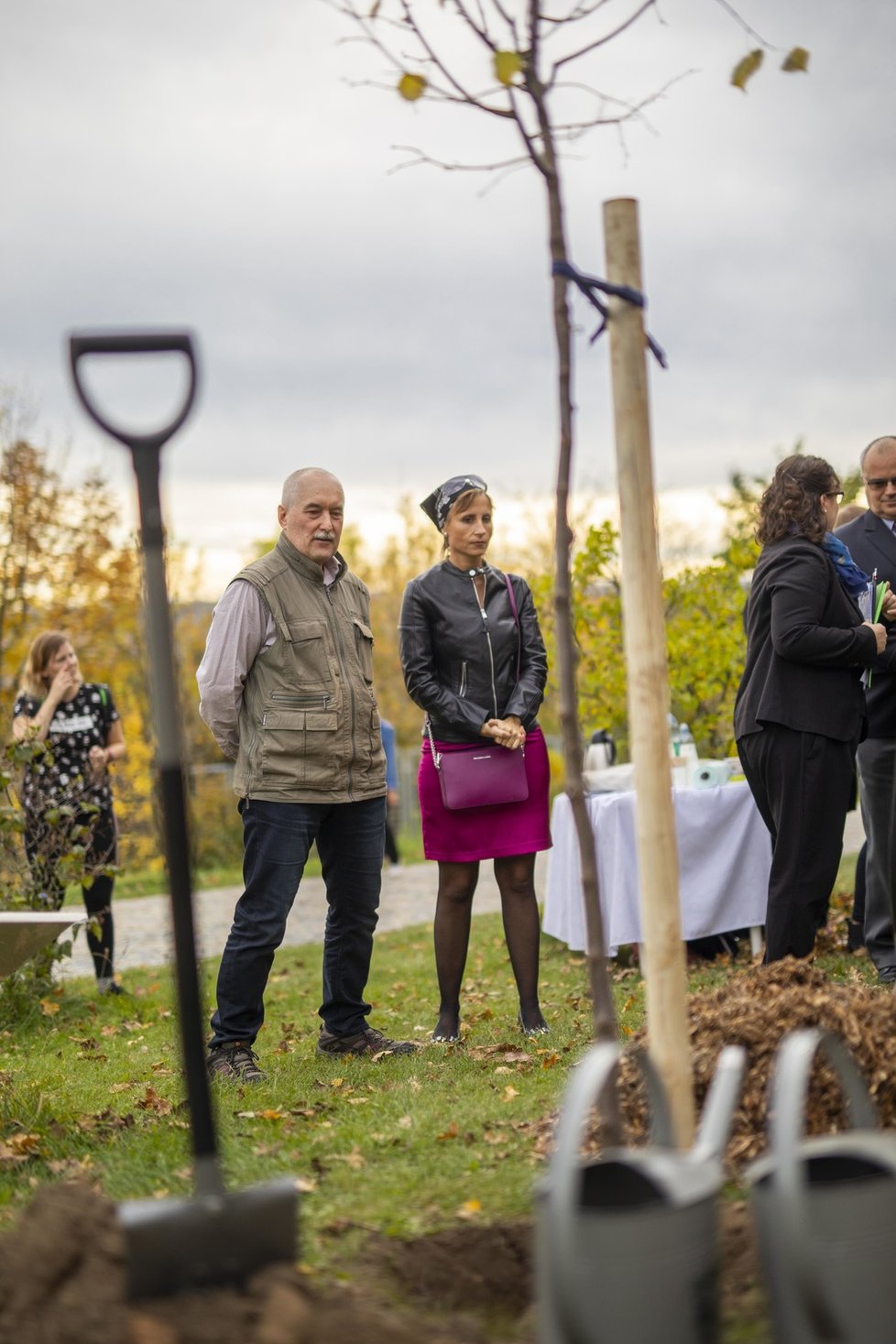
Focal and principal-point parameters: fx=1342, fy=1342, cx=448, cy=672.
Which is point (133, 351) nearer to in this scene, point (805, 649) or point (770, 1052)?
point (770, 1052)

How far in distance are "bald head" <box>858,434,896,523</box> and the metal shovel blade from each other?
4311mm

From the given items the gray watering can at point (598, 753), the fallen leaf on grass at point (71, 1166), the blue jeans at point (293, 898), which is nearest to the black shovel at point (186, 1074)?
the fallen leaf on grass at point (71, 1166)

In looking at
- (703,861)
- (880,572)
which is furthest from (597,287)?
(703,861)

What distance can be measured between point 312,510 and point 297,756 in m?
0.97

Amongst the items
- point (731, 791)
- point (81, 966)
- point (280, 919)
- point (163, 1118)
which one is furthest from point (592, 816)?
point (81, 966)

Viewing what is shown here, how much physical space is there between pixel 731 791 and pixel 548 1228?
5.51 metres

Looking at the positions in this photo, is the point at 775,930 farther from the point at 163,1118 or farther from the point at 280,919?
the point at 163,1118

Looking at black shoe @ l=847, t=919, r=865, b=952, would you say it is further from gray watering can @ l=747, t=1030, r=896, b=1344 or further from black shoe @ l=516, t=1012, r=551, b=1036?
gray watering can @ l=747, t=1030, r=896, b=1344

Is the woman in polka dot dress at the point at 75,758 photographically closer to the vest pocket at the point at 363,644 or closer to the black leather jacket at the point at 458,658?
the vest pocket at the point at 363,644

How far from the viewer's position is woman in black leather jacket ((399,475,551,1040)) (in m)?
5.43

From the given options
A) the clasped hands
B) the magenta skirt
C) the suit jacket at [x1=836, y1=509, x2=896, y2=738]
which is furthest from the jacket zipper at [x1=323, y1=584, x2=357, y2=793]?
the suit jacket at [x1=836, y1=509, x2=896, y2=738]

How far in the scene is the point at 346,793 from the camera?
5.27 m

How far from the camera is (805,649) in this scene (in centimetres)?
515

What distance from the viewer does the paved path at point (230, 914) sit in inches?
416
